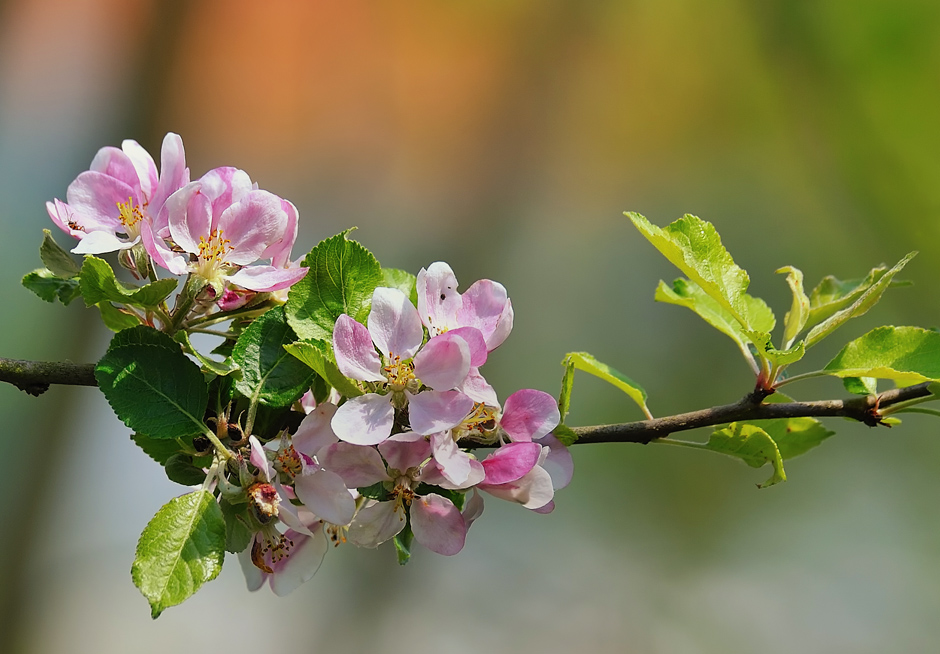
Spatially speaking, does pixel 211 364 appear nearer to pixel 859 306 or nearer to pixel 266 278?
pixel 266 278

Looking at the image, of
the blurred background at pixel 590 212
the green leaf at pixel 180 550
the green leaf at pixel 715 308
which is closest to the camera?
the green leaf at pixel 180 550

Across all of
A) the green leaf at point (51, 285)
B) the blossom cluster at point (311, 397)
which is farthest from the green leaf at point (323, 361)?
the green leaf at point (51, 285)

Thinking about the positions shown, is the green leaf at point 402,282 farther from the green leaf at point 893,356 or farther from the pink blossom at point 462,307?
the green leaf at point 893,356

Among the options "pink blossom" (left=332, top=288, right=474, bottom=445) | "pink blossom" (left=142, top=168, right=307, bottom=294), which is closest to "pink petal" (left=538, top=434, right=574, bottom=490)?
"pink blossom" (left=332, top=288, right=474, bottom=445)

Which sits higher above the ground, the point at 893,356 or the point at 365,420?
the point at 893,356

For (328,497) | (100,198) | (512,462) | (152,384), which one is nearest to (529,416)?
(512,462)

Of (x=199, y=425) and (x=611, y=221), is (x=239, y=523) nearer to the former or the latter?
(x=199, y=425)

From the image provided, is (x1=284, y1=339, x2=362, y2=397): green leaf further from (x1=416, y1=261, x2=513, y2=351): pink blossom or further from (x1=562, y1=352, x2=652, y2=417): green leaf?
(x1=562, y1=352, x2=652, y2=417): green leaf
